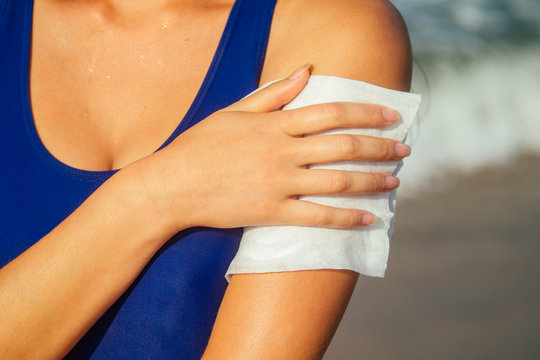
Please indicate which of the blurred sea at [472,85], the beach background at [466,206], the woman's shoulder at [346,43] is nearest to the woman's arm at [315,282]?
the woman's shoulder at [346,43]

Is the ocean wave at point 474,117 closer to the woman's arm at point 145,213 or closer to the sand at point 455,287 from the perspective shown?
the sand at point 455,287

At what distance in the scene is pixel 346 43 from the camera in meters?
1.26

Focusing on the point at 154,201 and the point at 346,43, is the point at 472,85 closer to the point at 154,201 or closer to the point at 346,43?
the point at 346,43

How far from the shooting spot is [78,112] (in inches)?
61.3

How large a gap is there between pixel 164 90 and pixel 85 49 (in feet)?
0.92

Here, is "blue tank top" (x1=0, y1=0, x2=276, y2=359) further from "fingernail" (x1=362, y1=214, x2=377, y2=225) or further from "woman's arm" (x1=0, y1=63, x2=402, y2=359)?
"fingernail" (x1=362, y1=214, x2=377, y2=225)

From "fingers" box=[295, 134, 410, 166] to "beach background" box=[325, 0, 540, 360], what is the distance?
1.48 feet

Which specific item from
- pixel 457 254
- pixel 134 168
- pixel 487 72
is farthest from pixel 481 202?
pixel 134 168

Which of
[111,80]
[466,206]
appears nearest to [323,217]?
[111,80]

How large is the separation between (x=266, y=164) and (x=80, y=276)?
1.39ft

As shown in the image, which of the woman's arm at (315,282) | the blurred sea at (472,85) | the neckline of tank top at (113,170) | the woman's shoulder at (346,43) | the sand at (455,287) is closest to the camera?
the woman's arm at (315,282)

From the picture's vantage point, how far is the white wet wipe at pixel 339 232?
1175mm

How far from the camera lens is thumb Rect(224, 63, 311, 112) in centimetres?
124

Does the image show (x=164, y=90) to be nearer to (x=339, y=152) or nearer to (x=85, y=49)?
(x=85, y=49)
